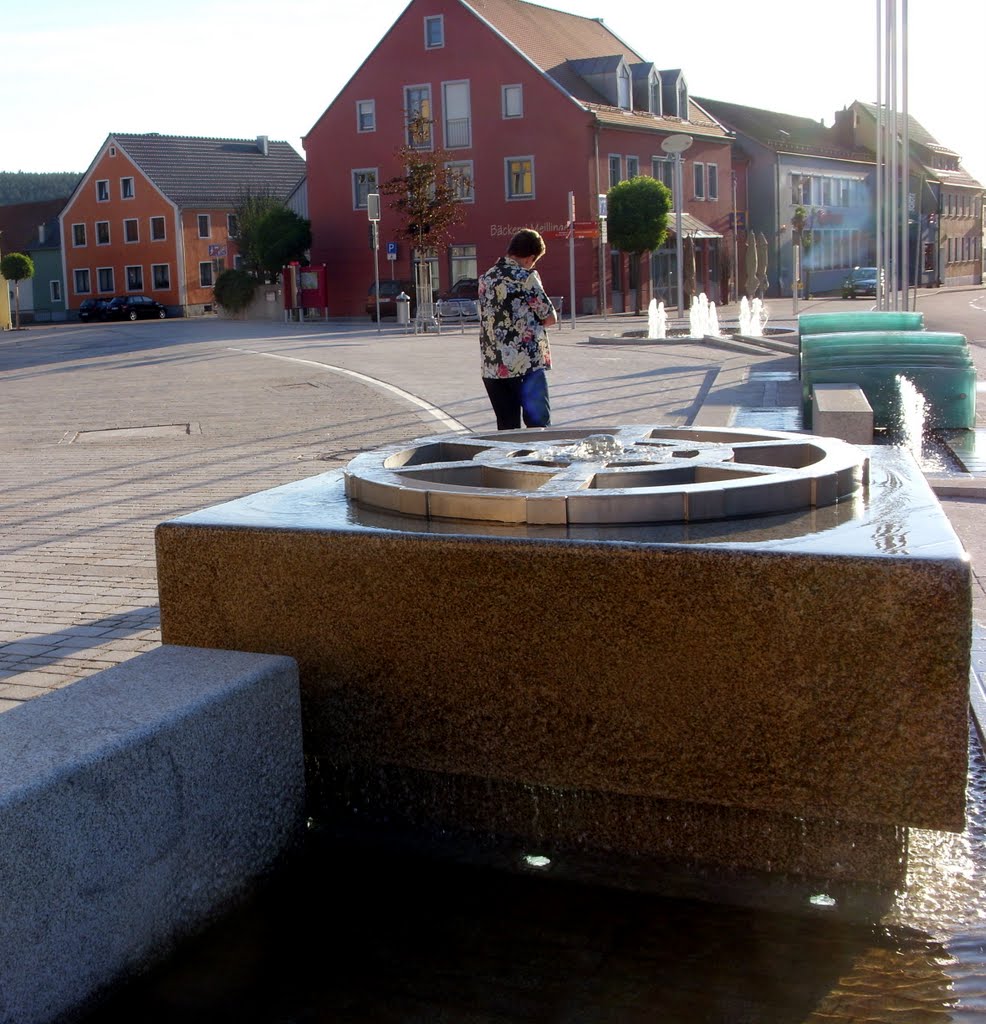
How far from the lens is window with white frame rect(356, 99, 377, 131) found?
5584 cm

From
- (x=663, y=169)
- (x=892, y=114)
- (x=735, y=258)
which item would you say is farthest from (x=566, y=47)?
(x=892, y=114)

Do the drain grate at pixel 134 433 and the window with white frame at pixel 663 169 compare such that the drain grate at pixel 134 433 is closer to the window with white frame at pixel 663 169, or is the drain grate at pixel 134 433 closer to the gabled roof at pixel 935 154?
the window with white frame at pixel 663 169

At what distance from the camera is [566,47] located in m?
58.8

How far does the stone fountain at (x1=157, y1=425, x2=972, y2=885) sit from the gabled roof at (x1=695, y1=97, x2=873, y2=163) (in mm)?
69300

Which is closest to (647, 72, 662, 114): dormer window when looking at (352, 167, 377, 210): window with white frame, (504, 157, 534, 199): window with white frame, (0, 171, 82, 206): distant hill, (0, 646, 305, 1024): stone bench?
(504, 157, 534, 199): window with white frame

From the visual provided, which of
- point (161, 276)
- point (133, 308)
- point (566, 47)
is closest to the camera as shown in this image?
point (566, 47)

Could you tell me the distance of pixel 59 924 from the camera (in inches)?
116

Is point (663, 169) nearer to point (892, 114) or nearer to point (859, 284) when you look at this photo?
point (859, 284)

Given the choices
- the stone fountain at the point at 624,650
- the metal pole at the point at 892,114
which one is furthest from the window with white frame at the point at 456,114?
the stone fountain at the point at 624,650

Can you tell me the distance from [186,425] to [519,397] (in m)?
7.32

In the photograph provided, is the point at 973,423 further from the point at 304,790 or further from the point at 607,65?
the point at 607,65

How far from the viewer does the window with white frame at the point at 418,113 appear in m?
53.3

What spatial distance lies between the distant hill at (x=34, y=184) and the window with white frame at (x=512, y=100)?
263 ft

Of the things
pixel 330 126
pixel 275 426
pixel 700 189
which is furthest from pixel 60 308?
pixel 275 426
